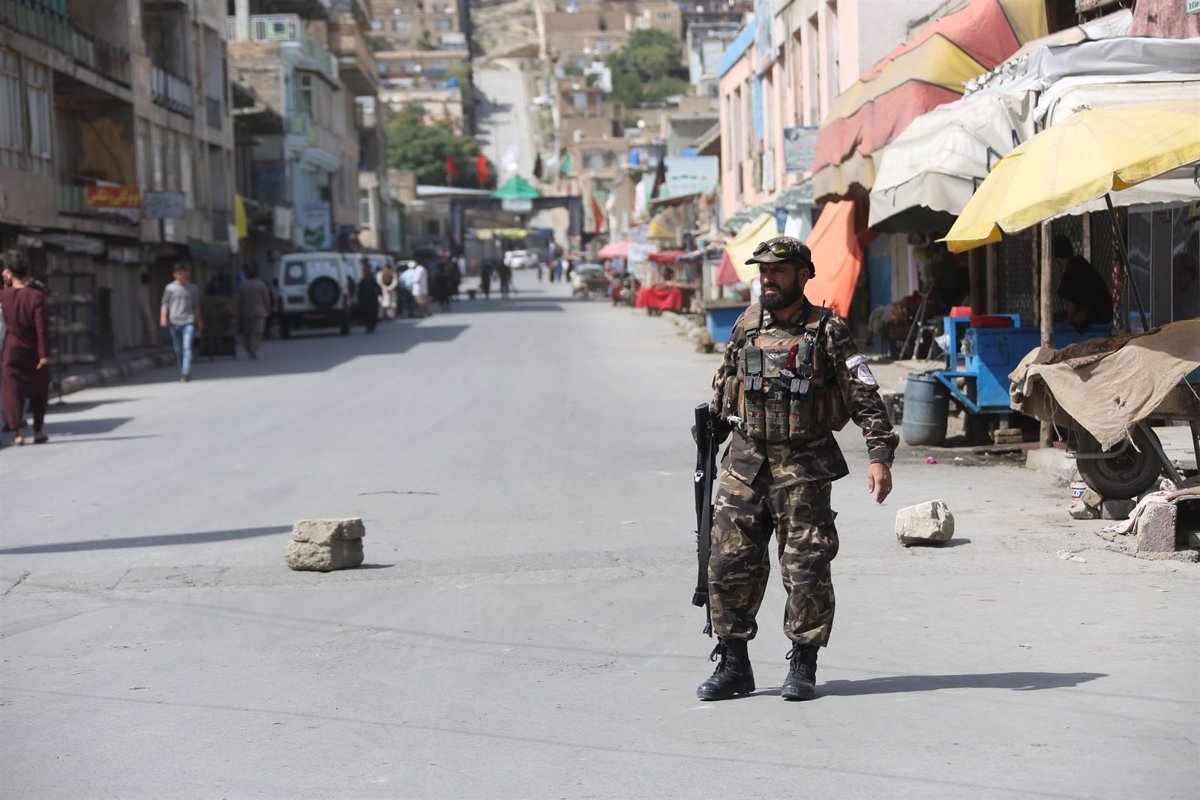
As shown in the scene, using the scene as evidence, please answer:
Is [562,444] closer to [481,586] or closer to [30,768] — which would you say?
[481,586]

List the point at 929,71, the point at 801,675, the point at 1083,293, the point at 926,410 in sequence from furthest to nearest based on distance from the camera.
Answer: the point at 929,71
the point at 926,410
the point at 1083,293
the point at 801,675

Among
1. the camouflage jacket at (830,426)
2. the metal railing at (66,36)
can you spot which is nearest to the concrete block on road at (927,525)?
the camouflage jacket at (830,426)

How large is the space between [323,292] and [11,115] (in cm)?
1089

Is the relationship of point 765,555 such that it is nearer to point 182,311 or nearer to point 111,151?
point 182,311

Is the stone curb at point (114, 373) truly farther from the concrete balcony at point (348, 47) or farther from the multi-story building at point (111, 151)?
the concrete balcony at point (348, 47)

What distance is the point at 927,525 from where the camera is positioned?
371 inches

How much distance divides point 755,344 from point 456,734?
6.00ft

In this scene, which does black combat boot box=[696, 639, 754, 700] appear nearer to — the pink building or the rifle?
the rifle

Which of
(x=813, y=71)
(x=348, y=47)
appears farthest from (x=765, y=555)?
(x=348, y=47)

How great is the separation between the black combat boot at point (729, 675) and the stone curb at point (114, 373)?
18.5m

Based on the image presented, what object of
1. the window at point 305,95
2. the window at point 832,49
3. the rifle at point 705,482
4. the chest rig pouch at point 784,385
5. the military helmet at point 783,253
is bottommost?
Answer: the rifle at point 705,482

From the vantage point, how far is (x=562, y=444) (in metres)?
15.6

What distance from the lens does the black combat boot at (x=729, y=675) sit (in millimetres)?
6020

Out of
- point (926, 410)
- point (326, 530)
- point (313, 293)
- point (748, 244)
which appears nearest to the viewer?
point (326, 530)
